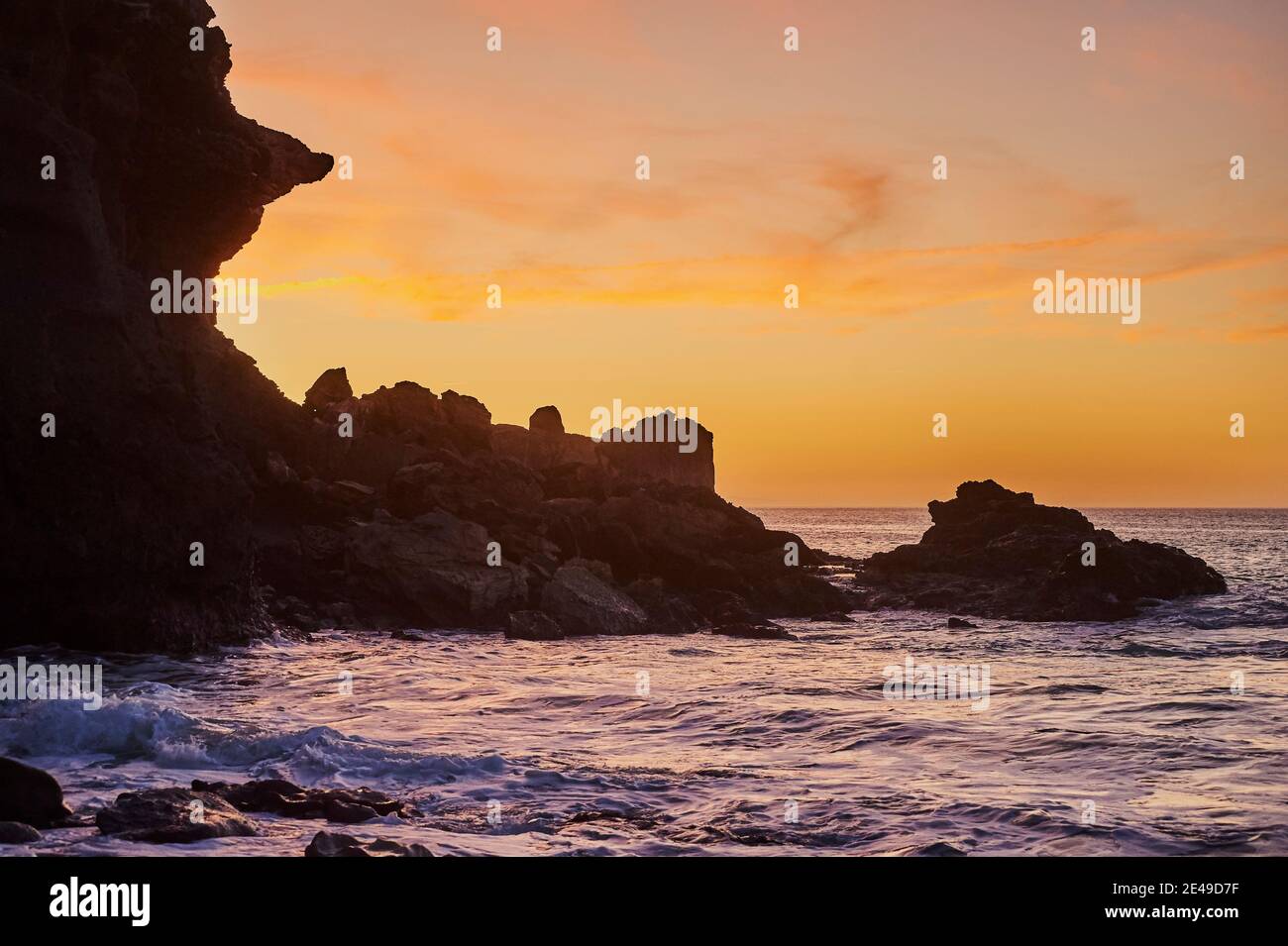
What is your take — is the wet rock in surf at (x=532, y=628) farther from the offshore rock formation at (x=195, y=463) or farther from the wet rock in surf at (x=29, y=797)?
the wet rock in surf at (x=29, y=797)

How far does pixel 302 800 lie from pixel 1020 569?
1449 inches

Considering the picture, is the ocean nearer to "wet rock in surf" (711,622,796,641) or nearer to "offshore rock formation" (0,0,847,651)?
"offshore rock formation" (0,0,847,651)

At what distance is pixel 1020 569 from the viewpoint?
43906 millimetres

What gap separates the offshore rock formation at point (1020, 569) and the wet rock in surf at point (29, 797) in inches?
1277

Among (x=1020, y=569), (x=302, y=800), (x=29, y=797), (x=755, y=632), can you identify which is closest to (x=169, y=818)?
(x=29, y=797)

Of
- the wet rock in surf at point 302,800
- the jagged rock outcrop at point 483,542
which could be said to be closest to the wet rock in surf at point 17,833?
the wet rock in surf at point 302,800

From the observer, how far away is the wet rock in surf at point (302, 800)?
11.0 metres

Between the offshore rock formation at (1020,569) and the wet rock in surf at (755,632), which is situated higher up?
the offshore rock formation at (1020,569)

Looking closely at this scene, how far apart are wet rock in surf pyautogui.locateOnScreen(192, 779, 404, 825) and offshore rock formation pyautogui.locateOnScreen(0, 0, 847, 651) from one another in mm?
12230

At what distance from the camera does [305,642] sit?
27.0 meters

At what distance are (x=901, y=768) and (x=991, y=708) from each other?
5663 millimetres

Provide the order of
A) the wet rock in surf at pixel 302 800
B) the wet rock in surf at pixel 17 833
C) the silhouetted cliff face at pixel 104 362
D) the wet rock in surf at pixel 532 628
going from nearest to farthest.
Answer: the wet rock in surf at pixel 17 833, the wet rock in surf at pixel 302 800, the silhouetted cliff face at pixel 104 362, the wet rock in surf at pixel 532 628

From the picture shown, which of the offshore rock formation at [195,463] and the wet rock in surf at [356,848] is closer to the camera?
the wet rock in surf at [356,848]
